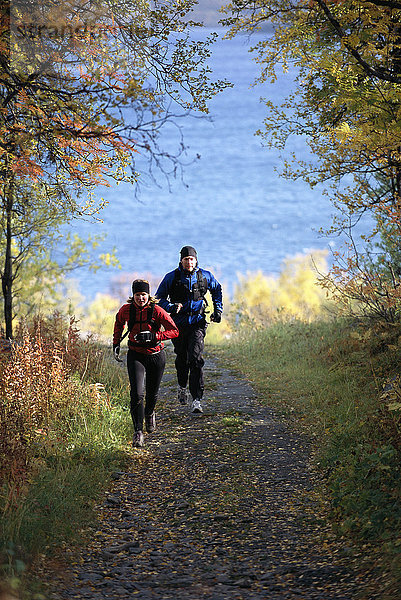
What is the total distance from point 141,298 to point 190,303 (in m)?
1.61

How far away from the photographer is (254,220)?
144 meters

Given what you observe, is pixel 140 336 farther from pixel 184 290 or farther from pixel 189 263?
pixel 189 263

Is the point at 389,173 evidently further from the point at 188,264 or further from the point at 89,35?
the point at 89,35

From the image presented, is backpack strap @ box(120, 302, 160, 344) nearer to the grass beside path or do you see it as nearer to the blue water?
the grass beside path

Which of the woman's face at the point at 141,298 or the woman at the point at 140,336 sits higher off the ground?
the woman's face at the point at 141,298

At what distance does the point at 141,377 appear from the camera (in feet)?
25.6

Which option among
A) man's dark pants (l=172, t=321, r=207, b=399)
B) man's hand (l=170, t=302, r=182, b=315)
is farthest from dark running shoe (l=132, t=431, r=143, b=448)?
man's hand (l=170, t=302, r=182, b=315)

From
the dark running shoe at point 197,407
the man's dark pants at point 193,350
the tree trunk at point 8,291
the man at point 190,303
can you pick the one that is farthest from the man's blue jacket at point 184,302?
the tree trunk at point 8,291

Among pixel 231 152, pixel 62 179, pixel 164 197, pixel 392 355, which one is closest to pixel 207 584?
pixel 392 355

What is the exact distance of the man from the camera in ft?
30.2

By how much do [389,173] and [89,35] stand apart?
19.6ft

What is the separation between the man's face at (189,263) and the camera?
9.17 meters

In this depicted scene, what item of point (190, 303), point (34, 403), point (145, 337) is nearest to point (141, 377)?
point (145, 337)

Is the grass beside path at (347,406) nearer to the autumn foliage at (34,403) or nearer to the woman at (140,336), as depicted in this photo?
the woman at (140,336)
